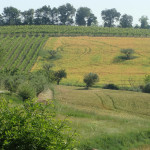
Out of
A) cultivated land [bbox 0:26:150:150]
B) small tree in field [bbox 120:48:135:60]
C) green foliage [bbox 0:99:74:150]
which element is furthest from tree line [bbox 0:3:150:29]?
green foliage [bbox 0:99:74:150]

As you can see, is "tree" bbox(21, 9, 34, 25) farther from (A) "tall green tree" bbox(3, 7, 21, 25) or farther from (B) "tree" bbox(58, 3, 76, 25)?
(B) "tree" bbox(58, 3, 76, 25)

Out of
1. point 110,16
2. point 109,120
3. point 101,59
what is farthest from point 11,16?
point 109,120

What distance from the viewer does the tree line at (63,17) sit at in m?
132

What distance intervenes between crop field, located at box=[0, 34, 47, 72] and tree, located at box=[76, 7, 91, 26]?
52.4 m

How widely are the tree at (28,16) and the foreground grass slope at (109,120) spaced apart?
335 ft

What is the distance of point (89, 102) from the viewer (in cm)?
2816

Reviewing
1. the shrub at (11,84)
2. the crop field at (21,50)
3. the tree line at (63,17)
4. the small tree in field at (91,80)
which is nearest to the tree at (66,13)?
the tree line at (63,17)

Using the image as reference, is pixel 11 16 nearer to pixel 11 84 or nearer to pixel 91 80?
pixel 91 80

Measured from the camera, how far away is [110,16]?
145 metres

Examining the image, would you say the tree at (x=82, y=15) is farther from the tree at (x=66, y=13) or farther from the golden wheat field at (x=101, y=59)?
the golden wheat field at (x=101, y=59)

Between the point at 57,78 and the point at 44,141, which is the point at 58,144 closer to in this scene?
the point at 44,141

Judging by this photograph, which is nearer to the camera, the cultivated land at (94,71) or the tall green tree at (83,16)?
the cultivated land at (94,71)

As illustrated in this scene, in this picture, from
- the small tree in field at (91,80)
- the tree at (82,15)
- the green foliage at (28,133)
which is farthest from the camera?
the tree at (82,15)

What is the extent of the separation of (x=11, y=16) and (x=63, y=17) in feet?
81.9
